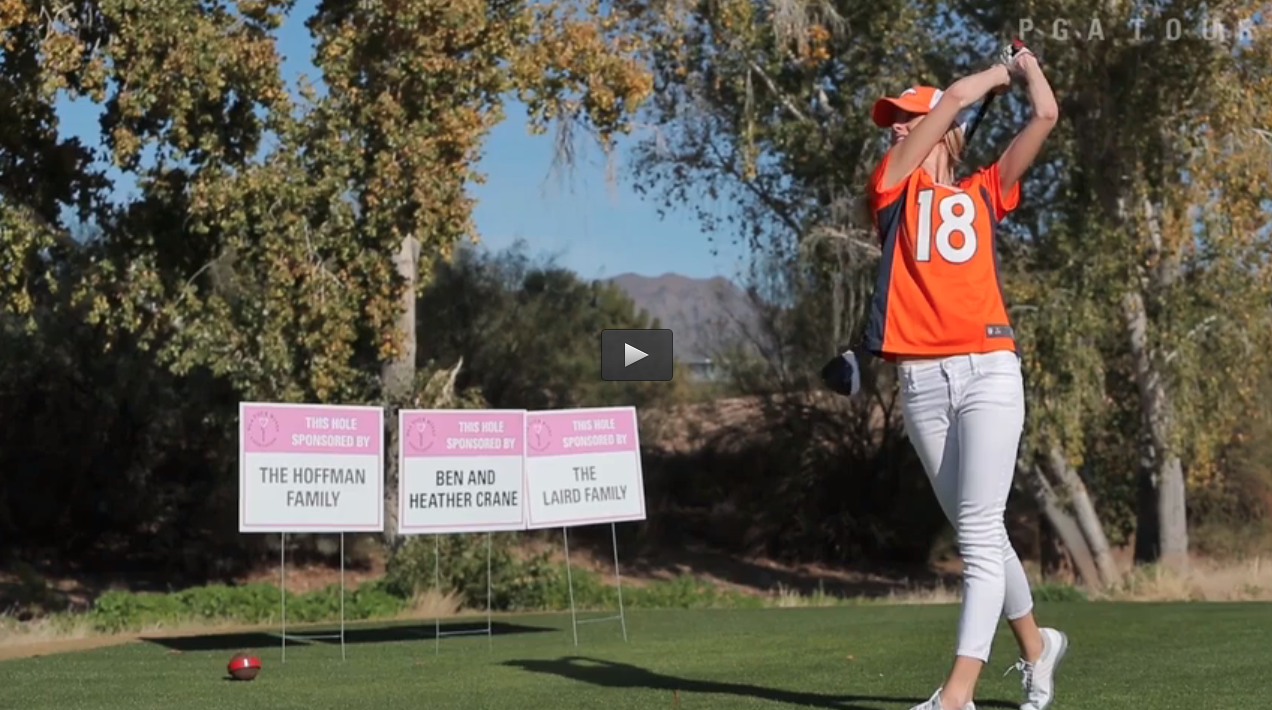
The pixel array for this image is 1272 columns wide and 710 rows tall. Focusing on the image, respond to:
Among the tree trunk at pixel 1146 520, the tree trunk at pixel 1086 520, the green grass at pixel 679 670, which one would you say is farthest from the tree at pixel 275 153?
the tree trunk at pixel 1146 520

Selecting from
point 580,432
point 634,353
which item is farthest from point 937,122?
point 580,432

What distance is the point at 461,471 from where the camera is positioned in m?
13.0

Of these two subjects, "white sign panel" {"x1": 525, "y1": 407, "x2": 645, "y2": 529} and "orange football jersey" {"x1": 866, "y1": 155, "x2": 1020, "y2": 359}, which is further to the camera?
"white sign panel" {"x1": 525, "y1": 407, "x2": 645, "y2": 529}

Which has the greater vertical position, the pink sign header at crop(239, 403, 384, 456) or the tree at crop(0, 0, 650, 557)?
the tree at crop(0, 0, 650, 557)

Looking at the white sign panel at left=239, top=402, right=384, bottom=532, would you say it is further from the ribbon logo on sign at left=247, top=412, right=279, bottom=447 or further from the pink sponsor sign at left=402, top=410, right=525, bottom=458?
the pink sponsor sign at left=402, top=410, right=525, bottom=458

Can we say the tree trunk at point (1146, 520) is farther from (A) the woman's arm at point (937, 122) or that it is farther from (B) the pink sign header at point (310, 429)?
(A) the woman's arm at point (937, 122)

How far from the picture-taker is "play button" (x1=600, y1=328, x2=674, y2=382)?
12.9m

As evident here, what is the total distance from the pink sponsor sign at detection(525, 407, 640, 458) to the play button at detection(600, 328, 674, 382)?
0.32 m

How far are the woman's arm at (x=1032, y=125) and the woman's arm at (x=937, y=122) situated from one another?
98mm

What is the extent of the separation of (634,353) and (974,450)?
6.90 meters

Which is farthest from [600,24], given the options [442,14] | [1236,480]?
[1236,480]

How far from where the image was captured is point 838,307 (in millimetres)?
27188

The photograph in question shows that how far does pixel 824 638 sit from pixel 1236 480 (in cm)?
2736

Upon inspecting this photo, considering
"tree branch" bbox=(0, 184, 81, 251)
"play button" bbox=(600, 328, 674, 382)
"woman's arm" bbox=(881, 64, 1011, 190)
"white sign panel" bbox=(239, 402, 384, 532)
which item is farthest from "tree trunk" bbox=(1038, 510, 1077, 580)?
"woman's arm" bbox=(881, 64, 1011, 190)
